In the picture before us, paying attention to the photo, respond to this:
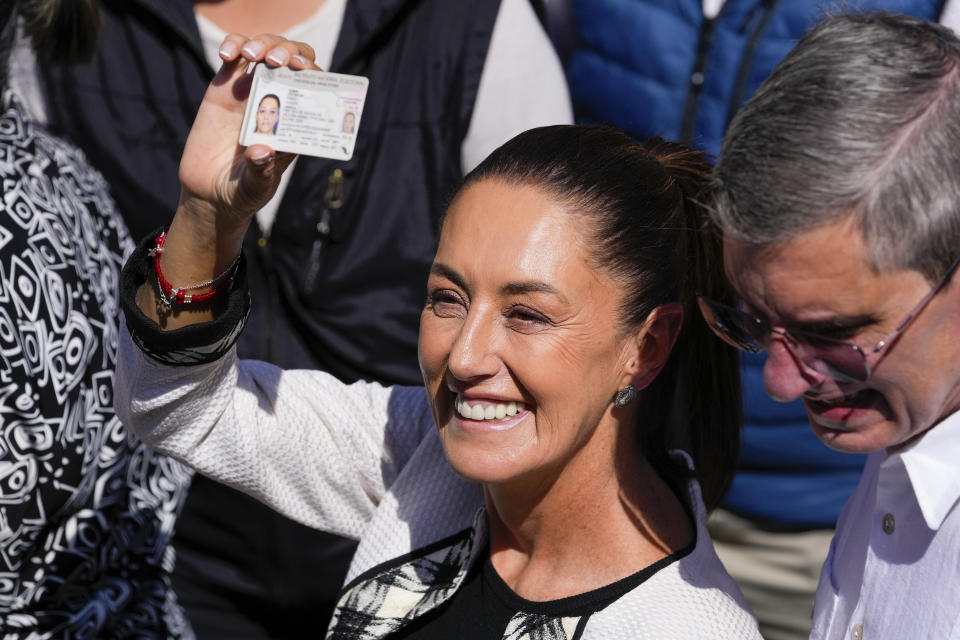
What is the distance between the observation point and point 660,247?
2104 mm

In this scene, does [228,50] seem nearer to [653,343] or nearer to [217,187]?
[217,187]

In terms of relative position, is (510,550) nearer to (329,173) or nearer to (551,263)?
(551,263)

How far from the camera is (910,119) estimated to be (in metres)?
1.53

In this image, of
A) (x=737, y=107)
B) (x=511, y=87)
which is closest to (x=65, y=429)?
(x=511, y=87)

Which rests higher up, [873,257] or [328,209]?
[873,257]

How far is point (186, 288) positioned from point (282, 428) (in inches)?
13.7

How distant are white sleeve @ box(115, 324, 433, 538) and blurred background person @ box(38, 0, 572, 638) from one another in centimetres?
33

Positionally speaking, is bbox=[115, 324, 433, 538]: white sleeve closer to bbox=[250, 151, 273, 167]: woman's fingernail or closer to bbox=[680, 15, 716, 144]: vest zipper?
bbox=[250, 151, 273, 167]: woman's fingernail

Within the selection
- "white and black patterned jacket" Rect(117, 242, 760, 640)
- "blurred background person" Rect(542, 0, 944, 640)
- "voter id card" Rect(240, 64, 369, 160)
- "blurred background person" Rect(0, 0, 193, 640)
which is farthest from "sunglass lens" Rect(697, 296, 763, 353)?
"blurred background person" Rect(0, 0, 193, 640)

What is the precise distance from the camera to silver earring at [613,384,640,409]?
6.89 ft

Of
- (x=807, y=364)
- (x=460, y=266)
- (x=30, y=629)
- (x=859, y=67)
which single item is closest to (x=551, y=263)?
(x=460, y=266)

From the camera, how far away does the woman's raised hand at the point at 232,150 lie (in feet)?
6.63

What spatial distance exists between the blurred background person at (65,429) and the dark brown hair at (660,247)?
29.6 inches

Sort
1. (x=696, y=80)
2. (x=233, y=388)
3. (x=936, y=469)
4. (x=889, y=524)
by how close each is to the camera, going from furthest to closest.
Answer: (x=696, y=80) → (x=233, y=388) → (x=889, y=524) → (x=936, y=469)
